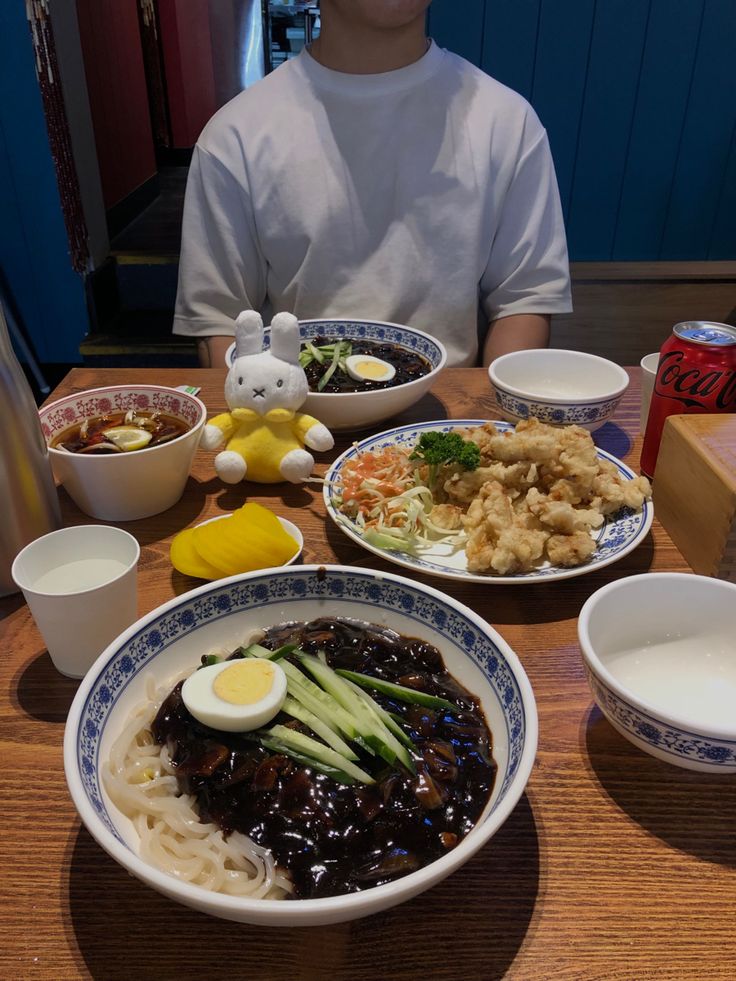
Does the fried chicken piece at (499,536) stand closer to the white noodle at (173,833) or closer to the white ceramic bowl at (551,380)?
the white ceramic bowl at (551,380)

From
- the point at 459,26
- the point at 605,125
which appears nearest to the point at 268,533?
the point at 459,26

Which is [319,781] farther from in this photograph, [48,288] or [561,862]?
[48,288]

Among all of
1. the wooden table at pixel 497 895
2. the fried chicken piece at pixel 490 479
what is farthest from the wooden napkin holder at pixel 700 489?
the wooden table at pixel 497 895


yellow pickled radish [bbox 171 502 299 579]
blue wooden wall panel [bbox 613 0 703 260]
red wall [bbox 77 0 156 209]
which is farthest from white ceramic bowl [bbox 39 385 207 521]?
red wall [bbox 77 0 156 209]

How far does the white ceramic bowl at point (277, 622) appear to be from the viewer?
681mm

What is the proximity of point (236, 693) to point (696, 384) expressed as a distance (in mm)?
1160

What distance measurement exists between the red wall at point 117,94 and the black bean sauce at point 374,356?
168 inches

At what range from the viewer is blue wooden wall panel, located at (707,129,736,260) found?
440 cm

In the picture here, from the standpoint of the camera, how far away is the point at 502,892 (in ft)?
2.70

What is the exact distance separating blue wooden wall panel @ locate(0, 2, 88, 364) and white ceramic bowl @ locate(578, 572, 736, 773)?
4581mm

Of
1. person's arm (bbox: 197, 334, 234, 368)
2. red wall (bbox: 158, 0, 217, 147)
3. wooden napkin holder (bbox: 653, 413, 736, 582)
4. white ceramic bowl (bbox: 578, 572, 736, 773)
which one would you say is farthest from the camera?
red wall (bbox: 158, 0, 217, 147)

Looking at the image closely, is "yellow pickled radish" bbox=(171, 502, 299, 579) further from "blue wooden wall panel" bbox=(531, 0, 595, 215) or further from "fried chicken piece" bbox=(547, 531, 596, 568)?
"blue wooden wall panel" bbox=(531, 0, 595, 215)

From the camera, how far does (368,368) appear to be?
1.92m

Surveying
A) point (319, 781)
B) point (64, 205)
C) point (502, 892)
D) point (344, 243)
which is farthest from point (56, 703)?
point (64, 205)
